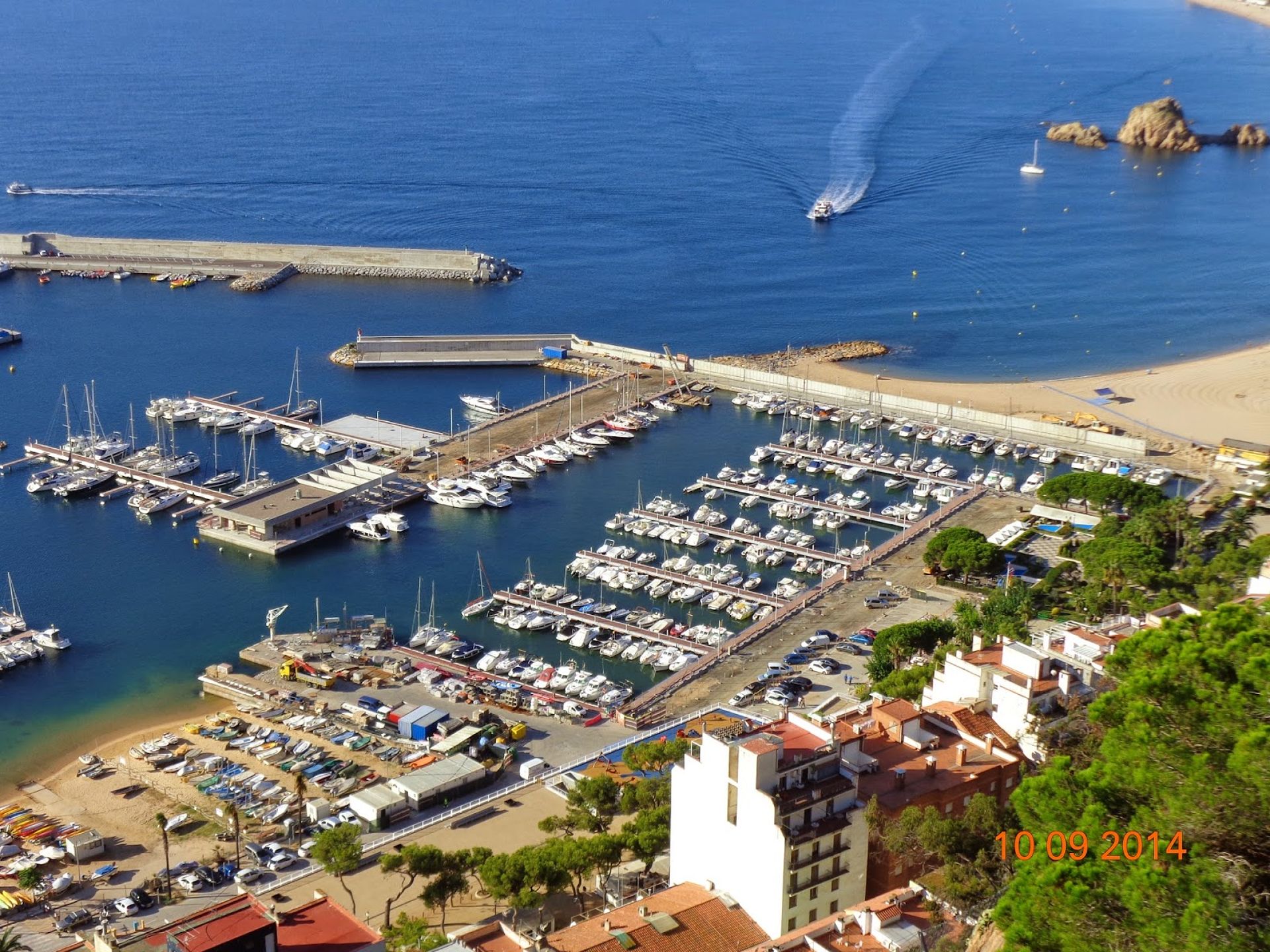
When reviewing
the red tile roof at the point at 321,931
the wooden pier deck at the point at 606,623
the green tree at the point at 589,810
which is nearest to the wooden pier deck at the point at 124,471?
the wooden pier deck at the point at 606,623

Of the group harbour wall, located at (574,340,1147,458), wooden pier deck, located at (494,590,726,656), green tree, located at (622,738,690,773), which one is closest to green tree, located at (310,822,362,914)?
green tree, located at (622,738,690,773)

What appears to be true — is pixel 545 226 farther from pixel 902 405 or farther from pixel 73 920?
pixel 73 920

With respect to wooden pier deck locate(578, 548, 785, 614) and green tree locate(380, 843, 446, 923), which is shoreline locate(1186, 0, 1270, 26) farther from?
green tree locate(380, 843, 446, 923)

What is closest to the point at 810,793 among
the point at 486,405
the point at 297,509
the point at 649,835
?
the point at 649,835

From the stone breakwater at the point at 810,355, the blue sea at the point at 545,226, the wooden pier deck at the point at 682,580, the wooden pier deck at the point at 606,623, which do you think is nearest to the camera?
the wooden pier deck at the point at 606,623

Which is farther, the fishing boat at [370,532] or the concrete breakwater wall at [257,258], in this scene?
the concrete breakwater wall at [257,258]
